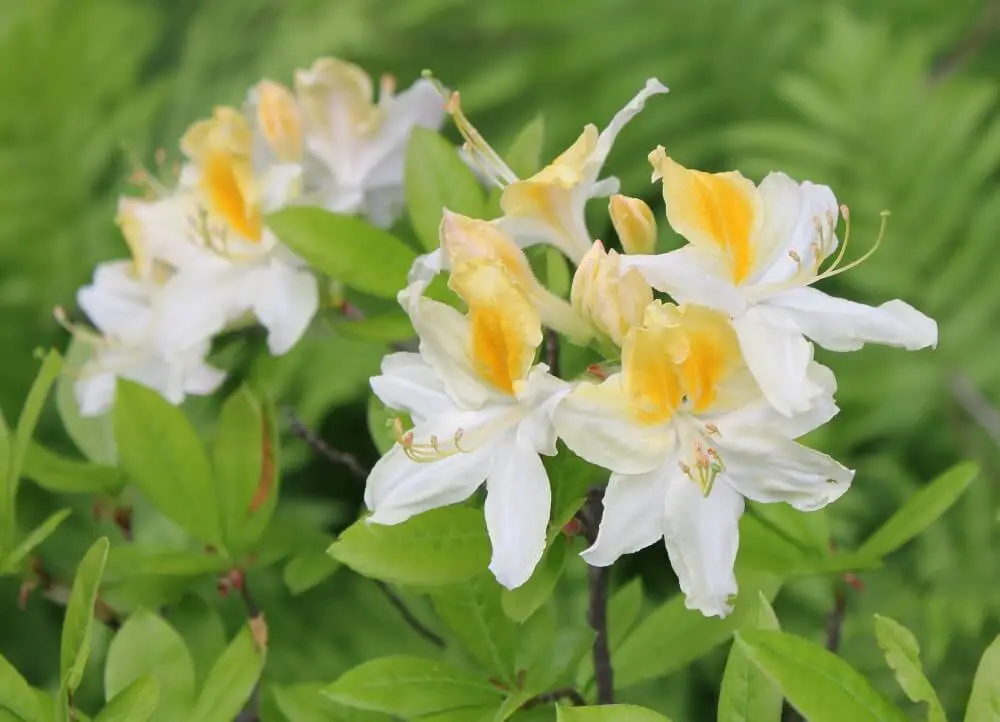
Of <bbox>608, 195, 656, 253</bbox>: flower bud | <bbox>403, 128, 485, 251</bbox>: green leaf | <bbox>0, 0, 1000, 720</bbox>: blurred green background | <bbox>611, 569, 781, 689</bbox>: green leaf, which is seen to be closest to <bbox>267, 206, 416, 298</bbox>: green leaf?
<bbox>403, 128, 485, 251</bbox>: green leaf

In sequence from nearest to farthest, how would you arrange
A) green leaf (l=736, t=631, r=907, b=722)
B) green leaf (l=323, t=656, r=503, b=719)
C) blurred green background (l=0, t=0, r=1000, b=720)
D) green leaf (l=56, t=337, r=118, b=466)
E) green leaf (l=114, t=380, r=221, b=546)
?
green leaf (l=736, t=631, r=907, b=722) → green leaf (l=323, t=656, r=503, b=719) → green leaf (l=114, t=380, r=221, b=546) → green leaf (l=56, t=337, r=118, b=466) → blurred green background (l=0, t=0, r=1000, b=720)

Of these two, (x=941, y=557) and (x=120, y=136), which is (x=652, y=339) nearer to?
(x=941, y=557)

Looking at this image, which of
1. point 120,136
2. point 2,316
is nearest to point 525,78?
point 120,136

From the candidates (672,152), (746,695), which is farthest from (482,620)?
(672,152)

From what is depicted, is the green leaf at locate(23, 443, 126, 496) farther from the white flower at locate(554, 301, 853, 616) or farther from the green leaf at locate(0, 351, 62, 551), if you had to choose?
the white flower at locate(554, 301, 853, 616)

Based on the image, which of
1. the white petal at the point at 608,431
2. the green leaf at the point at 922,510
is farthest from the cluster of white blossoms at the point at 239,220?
the green leaf at the point at 922,510

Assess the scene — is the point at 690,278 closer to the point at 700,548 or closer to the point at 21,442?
Result: the point at 700,548
